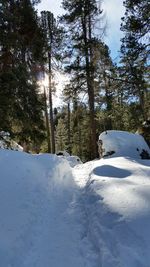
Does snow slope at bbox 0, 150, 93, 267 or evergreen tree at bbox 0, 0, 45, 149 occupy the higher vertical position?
evergreen tree at bbox 0, 0, 45, 149

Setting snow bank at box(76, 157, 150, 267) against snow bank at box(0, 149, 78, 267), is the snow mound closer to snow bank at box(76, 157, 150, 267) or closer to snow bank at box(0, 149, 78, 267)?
snow bank at box(0, 149, 78, 267)

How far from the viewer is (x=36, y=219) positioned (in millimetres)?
6262

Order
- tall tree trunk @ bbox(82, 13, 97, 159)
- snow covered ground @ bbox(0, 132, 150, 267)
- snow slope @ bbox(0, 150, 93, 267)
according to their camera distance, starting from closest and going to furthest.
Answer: snow covered ground @ bbox(0, 132, 150, 267), snow slope @ bbox(0, 150, 93, 267), tall tree trunk @ bbox(82, 13, 97, 159)

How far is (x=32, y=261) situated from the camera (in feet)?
15.0

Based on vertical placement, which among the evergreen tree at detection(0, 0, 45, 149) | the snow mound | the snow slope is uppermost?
the evergreen tree at detection(0, 0, 45, 149)

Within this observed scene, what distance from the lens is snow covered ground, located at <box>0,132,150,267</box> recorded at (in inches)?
178

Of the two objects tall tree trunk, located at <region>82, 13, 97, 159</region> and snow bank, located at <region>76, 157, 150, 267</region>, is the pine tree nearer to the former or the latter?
tall tree trunk, located at <region>82, 13, 97, 159</region>

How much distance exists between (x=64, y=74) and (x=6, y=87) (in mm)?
12403

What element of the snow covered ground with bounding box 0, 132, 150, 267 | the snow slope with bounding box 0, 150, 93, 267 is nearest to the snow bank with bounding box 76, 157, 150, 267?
the snow covered ground with bounding box 0, 132, 150, 267

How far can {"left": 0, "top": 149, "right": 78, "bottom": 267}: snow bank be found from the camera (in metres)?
4.74

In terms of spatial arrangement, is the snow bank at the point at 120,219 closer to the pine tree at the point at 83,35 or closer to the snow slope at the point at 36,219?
the snow slope at the point at 36,219

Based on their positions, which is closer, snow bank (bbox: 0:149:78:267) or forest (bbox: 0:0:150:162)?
snow bank (bbox: 0:149:78:267)

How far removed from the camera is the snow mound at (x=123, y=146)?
15039mm

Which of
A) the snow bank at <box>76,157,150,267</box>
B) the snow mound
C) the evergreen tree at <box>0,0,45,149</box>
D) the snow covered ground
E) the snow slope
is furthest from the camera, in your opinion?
the snow mound
